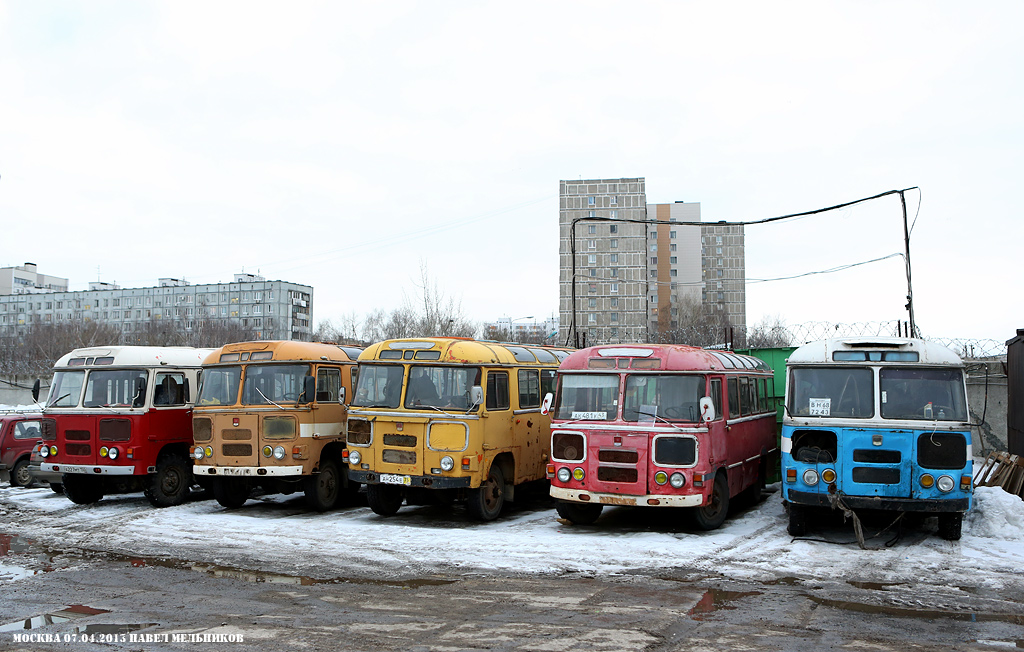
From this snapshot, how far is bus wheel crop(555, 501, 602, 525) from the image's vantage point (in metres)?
12.4

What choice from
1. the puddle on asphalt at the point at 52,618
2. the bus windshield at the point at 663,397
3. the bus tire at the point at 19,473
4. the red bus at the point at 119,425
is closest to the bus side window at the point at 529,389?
the bus windshield at the point at 663,397

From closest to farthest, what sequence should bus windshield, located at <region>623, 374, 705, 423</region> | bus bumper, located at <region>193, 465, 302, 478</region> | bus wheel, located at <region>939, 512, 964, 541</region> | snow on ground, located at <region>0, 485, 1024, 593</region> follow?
1. snow on ground, located at <region>0, 485, 1024, 593</region>
2. bus wheel, located at <region>939, 512, 964, 541</region>
3. bus windshield, located at <region>623, 374, 705, 423</region>
4. bus bumper, located at <region>193, 465, 302, 478</region>

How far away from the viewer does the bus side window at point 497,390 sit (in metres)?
13.1

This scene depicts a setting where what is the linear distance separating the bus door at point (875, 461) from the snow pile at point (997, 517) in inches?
66.8

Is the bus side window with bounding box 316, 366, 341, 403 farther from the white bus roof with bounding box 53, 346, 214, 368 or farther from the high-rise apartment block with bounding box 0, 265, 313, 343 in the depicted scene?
the high-rise apartment block with bounding box 0, 265, 313, 343

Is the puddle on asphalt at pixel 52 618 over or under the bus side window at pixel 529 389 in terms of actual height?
under

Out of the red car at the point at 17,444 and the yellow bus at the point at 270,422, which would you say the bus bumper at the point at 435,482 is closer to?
the yellow bus at the point at 270,422

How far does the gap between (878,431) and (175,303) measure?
104 metres

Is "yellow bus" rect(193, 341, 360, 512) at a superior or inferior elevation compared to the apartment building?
inferior

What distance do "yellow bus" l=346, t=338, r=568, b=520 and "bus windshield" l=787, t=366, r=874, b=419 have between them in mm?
4564

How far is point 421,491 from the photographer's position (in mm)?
13430

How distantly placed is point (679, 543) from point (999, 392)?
14.2 m

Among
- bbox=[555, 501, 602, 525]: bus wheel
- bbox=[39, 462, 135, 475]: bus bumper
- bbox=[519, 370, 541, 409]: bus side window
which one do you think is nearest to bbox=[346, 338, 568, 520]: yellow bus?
bbox=[519, 370, 541, 409]: bus side window

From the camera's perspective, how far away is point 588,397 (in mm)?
→ 12094
